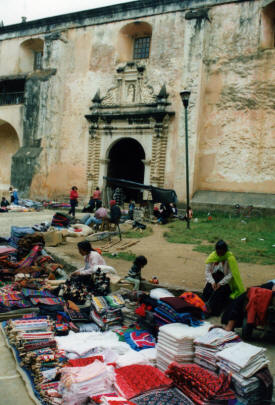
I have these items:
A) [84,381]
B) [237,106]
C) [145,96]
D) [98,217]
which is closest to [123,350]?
[84,381]

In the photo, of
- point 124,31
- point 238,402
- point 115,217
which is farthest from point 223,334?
point 124,31

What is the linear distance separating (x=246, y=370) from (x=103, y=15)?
63.4ft

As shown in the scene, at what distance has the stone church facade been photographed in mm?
15609

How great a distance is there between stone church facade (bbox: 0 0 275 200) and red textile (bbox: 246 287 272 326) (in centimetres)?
1164

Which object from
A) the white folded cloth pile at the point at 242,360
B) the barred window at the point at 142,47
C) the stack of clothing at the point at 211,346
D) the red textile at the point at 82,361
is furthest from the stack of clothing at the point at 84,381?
the barred window at the point at 142,47

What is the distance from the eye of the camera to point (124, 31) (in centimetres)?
1873

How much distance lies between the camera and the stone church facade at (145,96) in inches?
615

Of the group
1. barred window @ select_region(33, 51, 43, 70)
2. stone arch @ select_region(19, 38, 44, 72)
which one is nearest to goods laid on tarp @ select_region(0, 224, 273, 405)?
stone arch @ select_region(19, 38, 44, 72)

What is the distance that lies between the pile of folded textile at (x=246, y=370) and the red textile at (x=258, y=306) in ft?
3.28

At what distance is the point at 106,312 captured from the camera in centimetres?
455

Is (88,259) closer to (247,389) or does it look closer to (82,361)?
(82,361)

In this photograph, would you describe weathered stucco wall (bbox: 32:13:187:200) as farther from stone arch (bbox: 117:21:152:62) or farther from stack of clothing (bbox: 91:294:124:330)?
stack of clothing (bbox: 91:294:124:330)

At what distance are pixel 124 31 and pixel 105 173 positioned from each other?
711 centimetres

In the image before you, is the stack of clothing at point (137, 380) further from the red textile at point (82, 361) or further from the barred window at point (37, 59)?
the barred window at point (37, 59)
